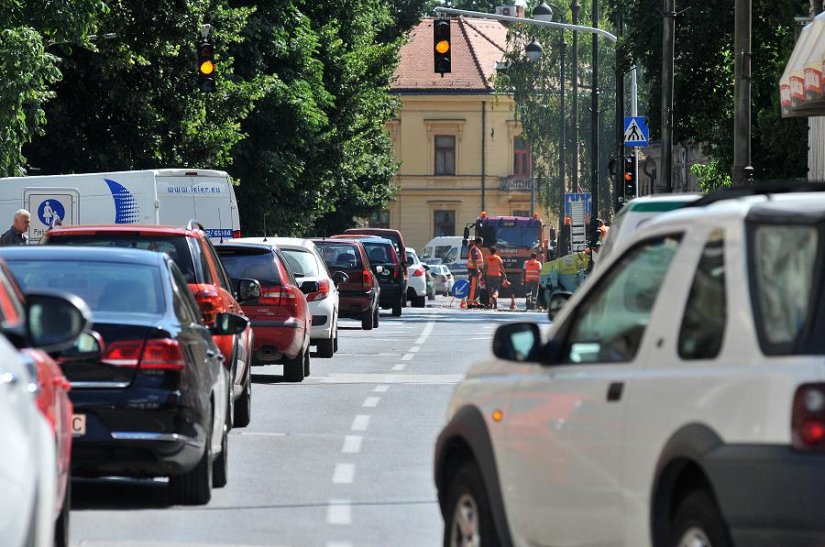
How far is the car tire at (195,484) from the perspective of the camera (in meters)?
10.8

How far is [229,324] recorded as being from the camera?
41.2ft

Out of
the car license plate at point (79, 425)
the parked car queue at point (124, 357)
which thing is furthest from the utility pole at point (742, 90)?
the car license plate at point (79, 425)

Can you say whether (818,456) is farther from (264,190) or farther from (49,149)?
(264,190)

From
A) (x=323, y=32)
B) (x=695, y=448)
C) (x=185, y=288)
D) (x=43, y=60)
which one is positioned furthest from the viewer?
(x=323, y=32)

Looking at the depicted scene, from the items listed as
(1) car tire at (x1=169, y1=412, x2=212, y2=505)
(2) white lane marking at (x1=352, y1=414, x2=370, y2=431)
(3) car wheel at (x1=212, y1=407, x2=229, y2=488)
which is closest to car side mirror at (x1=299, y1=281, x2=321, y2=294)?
(2) white lane marking at (x1=352, y1=414, x2=370, y2=431)

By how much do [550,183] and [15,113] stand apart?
54001 mm

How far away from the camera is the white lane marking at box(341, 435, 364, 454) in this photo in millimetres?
13969

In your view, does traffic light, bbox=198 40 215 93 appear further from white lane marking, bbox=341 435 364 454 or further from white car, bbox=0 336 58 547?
white car, bbox=0 336 58 547

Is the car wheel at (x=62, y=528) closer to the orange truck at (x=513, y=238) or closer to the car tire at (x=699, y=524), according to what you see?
the car tire at (x=699, y=524)

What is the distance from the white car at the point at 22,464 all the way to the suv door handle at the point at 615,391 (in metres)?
1.79

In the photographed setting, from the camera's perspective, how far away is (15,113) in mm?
30516

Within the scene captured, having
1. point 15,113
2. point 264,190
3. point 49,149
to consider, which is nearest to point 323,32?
point 264,190

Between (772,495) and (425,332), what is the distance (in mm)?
29891

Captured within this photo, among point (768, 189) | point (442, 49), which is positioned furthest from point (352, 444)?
point (442, 49)
